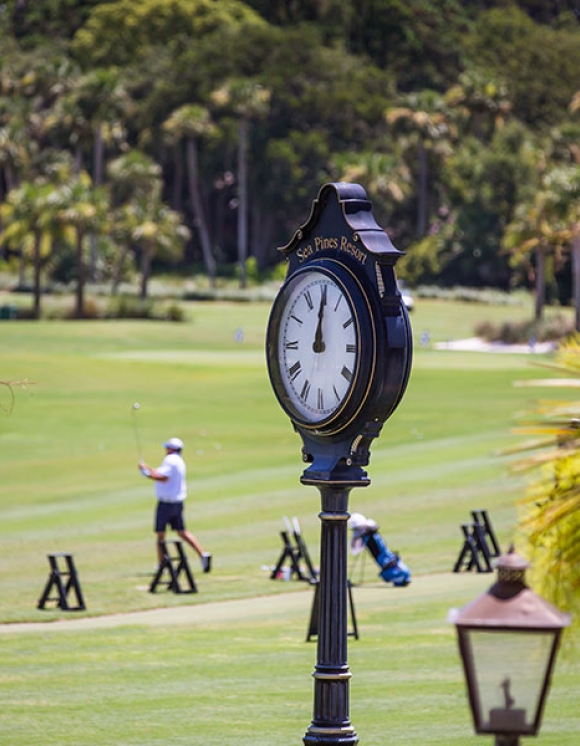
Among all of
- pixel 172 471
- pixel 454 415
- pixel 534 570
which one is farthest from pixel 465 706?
pixel 454 415

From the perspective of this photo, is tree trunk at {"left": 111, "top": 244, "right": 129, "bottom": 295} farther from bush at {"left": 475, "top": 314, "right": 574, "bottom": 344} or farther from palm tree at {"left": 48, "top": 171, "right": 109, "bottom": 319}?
bush at {"left": 475, "top": 314, "right": 574, "bottom": 344}

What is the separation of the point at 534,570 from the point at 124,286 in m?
100

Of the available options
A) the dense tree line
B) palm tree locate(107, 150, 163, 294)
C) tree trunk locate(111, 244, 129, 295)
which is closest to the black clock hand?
the dense tree line

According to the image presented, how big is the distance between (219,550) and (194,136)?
9421cm

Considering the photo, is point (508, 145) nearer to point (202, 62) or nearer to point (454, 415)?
point (202, 62)

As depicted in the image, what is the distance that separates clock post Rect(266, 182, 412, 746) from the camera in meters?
9.64

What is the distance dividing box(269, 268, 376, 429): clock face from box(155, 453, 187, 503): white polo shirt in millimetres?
12466

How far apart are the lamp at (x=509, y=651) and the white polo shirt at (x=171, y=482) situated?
17.3 m

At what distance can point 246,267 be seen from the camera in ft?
387

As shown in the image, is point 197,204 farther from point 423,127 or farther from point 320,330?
point 320,330

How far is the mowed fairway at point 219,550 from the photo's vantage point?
1343 cm

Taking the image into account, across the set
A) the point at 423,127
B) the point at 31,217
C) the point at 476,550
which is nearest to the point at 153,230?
the point at 31,217

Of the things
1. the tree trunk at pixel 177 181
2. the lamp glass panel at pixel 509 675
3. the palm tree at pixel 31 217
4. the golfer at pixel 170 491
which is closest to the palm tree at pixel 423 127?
the tree trunk at pixel 177 181

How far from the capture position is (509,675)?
214 inches
